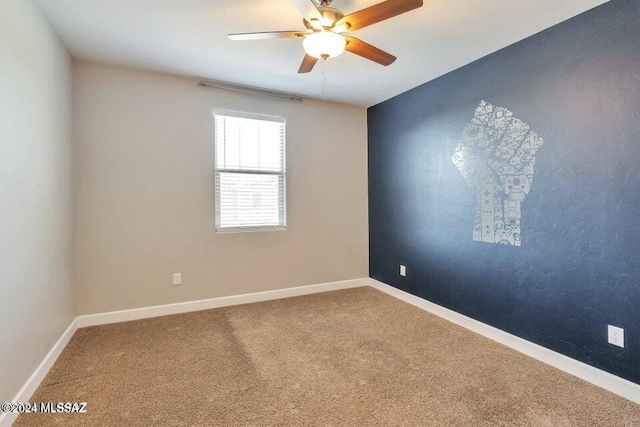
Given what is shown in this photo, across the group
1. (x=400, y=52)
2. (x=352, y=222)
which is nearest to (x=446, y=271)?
(x=352, y=222)

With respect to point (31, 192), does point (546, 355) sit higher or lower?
lower

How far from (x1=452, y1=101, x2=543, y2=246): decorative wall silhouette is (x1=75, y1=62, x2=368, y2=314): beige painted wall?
1.77 m

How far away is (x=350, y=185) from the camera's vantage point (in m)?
4.23

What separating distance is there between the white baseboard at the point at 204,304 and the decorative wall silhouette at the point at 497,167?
1.97 metres

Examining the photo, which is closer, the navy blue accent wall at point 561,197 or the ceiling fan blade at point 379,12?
the ceiling fan blade at point 379,12

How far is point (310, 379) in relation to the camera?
2023 mm

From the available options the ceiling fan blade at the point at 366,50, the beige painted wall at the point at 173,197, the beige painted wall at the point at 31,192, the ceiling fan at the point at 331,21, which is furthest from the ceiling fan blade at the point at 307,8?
the beige painted wall at the point at 173,197

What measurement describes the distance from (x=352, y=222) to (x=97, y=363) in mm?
3097

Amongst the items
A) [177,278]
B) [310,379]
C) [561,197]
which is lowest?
[310,379]

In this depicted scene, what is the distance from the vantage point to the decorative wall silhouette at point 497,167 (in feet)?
8.02

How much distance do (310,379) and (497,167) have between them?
2314 mm

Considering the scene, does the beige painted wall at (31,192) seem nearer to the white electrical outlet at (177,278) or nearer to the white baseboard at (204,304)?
the white baseboard at (204,304)


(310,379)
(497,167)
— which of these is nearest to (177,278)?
(310,379)

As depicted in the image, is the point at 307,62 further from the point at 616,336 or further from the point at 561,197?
the point at 616,336
